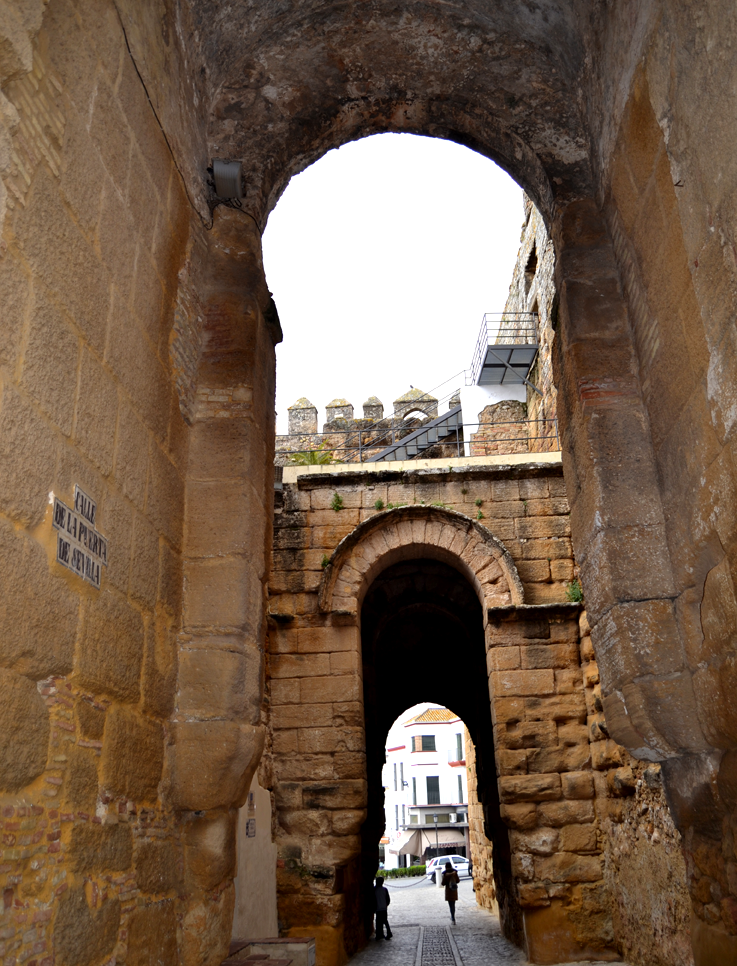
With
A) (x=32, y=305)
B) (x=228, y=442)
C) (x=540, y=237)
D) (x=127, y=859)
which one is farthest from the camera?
(x=540, y=237)

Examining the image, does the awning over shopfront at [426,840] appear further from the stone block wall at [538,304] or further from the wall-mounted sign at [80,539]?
the wall-mounted sign at [80,539]

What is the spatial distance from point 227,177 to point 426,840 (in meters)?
40.2

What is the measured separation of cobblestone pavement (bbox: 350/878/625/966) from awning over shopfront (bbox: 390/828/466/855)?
22.8 meters

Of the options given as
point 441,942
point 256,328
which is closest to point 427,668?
point 441,942

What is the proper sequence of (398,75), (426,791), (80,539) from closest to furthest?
(80,539) → (398,75) → (426,791)

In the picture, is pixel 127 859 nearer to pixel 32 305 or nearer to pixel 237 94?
pixel 32 305

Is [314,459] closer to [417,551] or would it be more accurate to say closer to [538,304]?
[417,551]

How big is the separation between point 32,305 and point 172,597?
1.60m

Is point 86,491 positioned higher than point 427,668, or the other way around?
point 427,668

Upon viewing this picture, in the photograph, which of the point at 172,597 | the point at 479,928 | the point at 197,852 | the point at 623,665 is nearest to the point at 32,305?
the point at 172,597

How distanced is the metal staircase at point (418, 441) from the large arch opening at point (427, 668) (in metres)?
3.03

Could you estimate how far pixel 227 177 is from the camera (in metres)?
4.36

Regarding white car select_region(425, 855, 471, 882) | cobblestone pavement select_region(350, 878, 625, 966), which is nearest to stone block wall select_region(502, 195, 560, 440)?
cobblestone pavement select_region(350, 878, 625, 966)

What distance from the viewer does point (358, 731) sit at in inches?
317
